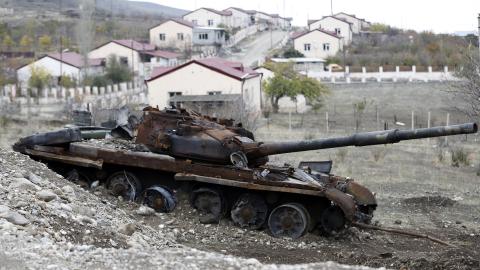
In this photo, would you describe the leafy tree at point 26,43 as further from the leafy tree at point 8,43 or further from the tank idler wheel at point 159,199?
the tank idler wheel at point 159,199

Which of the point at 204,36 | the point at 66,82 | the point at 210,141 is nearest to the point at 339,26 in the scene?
the point at 204,36

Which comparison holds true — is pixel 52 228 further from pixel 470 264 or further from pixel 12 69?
pixel 12 69

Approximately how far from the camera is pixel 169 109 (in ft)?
47.2

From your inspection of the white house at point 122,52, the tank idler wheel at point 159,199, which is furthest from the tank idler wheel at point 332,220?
the white house at point 122,52

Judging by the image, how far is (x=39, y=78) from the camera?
49.6 metres

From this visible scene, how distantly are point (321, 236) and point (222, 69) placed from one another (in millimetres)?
23494

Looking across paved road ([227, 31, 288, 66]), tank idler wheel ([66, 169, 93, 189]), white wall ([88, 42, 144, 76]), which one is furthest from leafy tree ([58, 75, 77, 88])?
tank idler wheel ([66, 169, 93, 189])

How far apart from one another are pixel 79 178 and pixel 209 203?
2.80 m

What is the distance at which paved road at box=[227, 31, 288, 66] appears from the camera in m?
68.6

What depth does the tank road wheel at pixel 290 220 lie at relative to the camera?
501 inches

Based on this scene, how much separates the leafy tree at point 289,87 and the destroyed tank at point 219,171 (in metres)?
27.2

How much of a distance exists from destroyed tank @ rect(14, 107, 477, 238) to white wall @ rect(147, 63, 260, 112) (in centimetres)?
2084

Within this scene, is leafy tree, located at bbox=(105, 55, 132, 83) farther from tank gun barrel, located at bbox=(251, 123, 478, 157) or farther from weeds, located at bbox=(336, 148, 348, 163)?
tank gun barrel, located at bbox=(251, 123, 478, 157)

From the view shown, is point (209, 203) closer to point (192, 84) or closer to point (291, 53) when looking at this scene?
point (192, 84)
